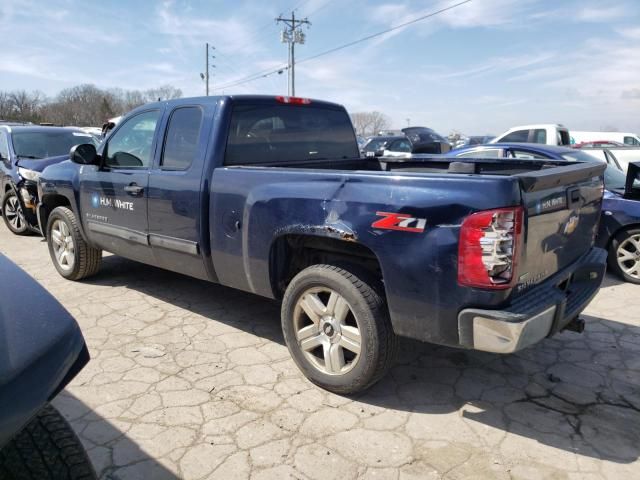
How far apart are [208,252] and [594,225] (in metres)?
2.83

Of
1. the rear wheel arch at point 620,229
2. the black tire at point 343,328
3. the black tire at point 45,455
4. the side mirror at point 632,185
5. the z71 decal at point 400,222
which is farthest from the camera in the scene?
the side mirror at point 632,185

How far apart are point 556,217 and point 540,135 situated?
9.26 meters

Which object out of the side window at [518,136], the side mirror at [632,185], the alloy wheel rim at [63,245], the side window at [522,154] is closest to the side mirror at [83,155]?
the alloy wheel rim at [63,245]

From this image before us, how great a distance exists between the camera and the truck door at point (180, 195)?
12.2ft

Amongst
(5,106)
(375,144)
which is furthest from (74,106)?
(375,144)

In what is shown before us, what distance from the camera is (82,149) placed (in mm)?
4711

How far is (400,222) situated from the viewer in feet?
8.42

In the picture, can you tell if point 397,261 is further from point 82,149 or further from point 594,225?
point 82,149

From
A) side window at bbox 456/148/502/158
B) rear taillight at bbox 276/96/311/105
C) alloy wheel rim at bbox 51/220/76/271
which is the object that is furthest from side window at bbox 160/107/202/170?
side window at bbox 456/148/502/158

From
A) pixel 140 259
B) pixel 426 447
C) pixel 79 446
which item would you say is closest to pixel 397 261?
pixel 426 447

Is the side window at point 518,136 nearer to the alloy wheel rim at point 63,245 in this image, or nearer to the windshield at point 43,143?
the windshield at point 43,143

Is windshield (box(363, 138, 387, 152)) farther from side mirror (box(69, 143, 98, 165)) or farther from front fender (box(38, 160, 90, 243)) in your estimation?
side mirror (box(69, 143, 98, 165))

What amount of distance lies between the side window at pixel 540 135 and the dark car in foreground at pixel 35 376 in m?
11.2

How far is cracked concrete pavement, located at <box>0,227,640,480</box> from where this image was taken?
8.25ft
